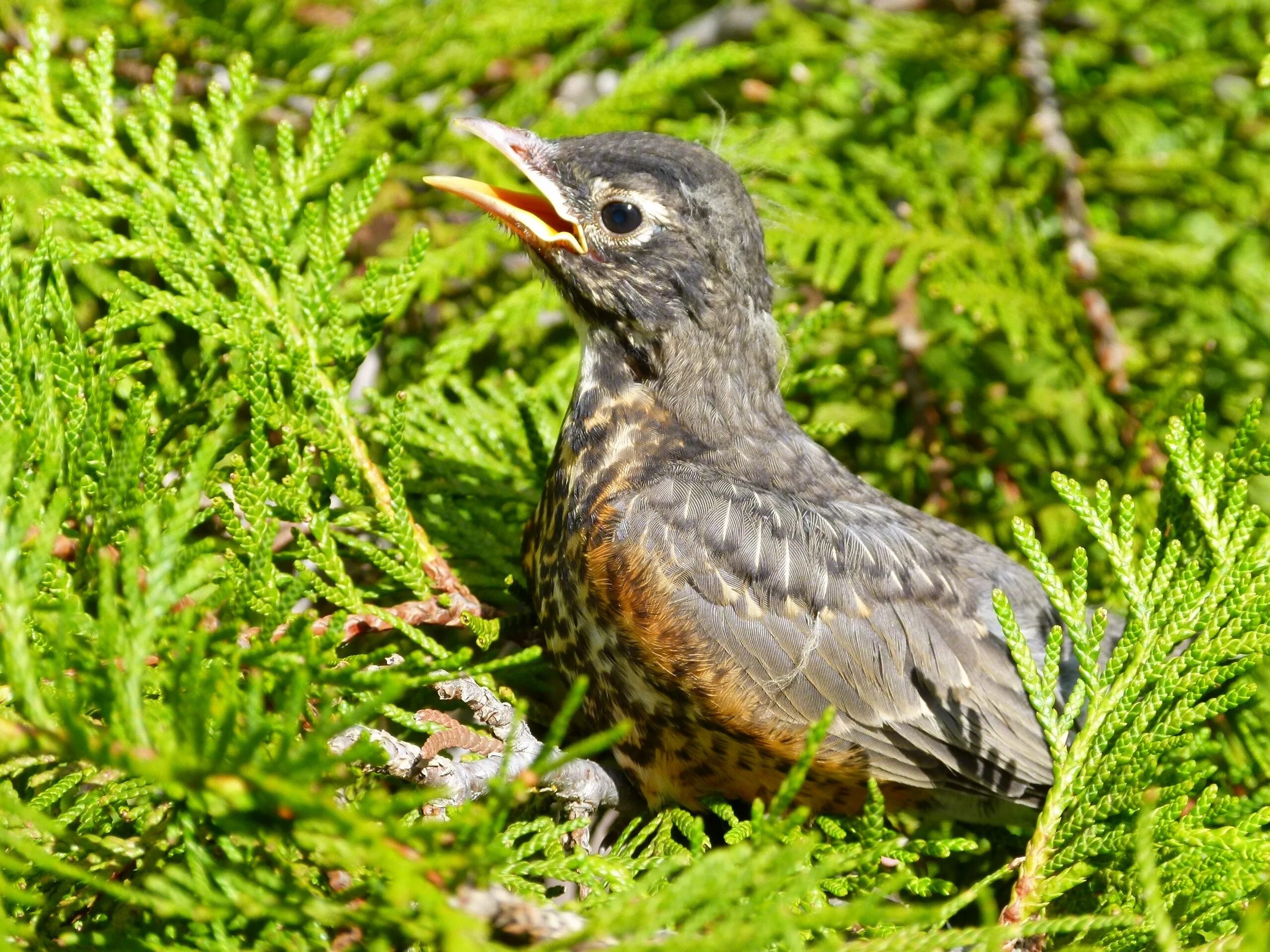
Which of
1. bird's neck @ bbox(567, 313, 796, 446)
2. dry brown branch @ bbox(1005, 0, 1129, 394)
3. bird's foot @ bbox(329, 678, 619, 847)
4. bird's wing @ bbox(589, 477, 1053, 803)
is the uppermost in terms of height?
dry brown branch @ bbox(1005, 0, 1129, 394)

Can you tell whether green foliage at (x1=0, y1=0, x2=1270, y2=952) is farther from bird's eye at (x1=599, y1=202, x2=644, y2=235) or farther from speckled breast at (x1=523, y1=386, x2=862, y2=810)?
bird's eye at (x1=599, y1=202, x2=644, y2=235)

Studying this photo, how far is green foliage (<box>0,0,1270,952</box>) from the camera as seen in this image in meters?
1.13

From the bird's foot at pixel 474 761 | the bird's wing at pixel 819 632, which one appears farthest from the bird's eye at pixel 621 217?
the bird's foot at pixel 474 761

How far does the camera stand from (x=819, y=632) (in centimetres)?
210

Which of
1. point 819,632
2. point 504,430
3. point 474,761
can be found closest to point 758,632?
point 819,632

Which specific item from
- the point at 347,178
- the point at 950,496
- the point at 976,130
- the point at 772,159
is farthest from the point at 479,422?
the point at 976,130

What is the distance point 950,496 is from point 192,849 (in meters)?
2.11

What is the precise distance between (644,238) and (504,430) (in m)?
0.57

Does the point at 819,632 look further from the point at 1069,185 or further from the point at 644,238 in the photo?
the point at 1069,185

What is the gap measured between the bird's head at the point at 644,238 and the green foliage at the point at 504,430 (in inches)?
9.4

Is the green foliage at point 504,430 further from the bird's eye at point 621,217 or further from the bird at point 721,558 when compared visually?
the bird's eye at point 621,217

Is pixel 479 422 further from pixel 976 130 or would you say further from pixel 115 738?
pixel 976 130

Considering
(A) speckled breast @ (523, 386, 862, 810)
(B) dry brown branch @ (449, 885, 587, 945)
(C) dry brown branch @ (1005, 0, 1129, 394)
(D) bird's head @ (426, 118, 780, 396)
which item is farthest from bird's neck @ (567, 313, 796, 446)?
(B) dry brown branch @ (449, 885, 587, 945)

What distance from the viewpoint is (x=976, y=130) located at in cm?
327
